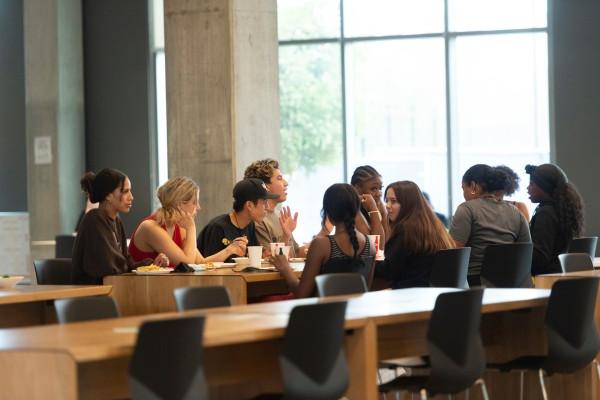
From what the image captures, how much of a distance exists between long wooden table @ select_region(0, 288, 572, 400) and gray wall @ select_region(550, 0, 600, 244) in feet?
20.7

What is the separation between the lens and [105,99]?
47.1 feet

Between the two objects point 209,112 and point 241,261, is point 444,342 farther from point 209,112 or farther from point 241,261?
point 209,112

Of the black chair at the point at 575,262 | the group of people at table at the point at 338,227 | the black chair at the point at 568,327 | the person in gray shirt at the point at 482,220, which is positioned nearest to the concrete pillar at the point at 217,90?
the group of people at table at the point at 338,227

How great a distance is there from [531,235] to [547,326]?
2.70m

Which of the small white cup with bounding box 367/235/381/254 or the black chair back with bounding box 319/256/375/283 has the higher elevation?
the small white cup with bounding box 367/235/381/254

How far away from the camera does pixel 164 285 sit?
Answer: 22.8ft

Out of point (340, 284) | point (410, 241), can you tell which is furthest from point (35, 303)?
point (410, 241)

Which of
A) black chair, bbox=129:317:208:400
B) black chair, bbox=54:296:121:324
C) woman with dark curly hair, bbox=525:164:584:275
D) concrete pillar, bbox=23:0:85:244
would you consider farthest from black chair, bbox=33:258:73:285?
concrete pillar, bbox=23:0:85:244

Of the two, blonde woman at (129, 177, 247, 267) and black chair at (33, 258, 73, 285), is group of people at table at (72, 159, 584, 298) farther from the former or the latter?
black chair at (33, 258, 73, 285)

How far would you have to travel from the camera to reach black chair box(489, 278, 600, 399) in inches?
226

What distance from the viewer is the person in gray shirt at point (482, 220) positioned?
26.7ft

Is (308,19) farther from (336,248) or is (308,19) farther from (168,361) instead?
(168,361)

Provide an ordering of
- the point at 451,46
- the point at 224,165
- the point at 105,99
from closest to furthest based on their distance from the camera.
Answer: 1. the point at 224,165
2. the point at 451,46
3. the point at 105,99

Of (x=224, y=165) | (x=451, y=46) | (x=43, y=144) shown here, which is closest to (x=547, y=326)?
(x=224, y=165)
